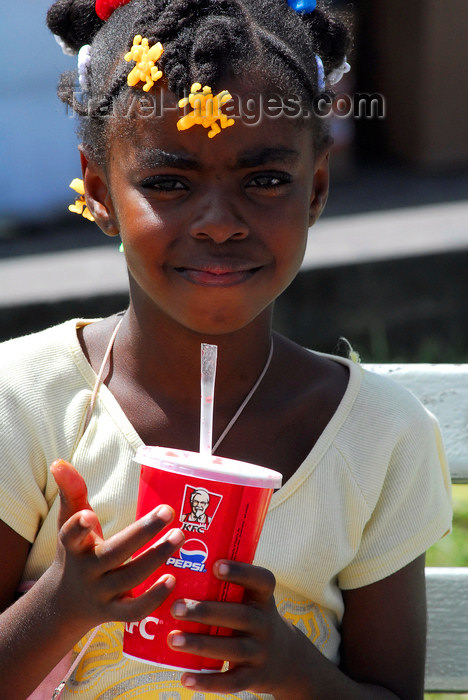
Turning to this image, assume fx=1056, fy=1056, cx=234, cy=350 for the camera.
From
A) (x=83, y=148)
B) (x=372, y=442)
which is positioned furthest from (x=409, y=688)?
(x=83, y=148)

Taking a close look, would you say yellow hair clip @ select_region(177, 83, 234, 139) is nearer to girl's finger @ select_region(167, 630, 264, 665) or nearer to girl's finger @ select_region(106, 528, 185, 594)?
girl's finger @ select_region(106, 528, 185, 594)

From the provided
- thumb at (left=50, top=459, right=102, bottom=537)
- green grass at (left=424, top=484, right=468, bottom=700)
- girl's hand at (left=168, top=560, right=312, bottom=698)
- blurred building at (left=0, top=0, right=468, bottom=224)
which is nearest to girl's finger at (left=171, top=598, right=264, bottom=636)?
girl's hand at (left=168, top=560, right=312, bottom=698)

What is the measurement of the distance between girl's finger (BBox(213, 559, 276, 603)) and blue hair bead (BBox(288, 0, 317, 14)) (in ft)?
3.92

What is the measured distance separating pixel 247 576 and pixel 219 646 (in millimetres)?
120

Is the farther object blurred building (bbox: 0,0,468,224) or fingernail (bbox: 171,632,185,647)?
blurred building (bbox: 0,0,468,224)

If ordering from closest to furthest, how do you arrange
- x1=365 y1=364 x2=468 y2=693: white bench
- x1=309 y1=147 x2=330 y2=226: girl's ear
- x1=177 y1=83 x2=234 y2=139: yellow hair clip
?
x1=177 y1=83 x2=234 y2=139: yellow hair clip → x1=309 y1=147 x2=330 y2=226: girl's ear → x1=365 y1=364 x2=468 y2=693: white bench

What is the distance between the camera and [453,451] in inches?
102

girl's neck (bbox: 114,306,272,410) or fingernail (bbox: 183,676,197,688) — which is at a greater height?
girl's neck (bbox: 114,306,272,410)

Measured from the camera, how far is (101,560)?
1629 mm

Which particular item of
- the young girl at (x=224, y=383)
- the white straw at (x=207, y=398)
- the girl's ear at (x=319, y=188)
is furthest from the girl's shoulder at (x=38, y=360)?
the girl's ear at (x=319, y=188)

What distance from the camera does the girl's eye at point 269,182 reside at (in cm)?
203

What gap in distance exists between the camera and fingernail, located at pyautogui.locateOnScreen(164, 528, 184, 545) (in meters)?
1.59

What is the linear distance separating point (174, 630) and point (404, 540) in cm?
68

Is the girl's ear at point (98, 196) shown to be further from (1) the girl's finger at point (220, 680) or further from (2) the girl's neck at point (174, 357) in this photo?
(1) the girl's finger at point (220, 680)
